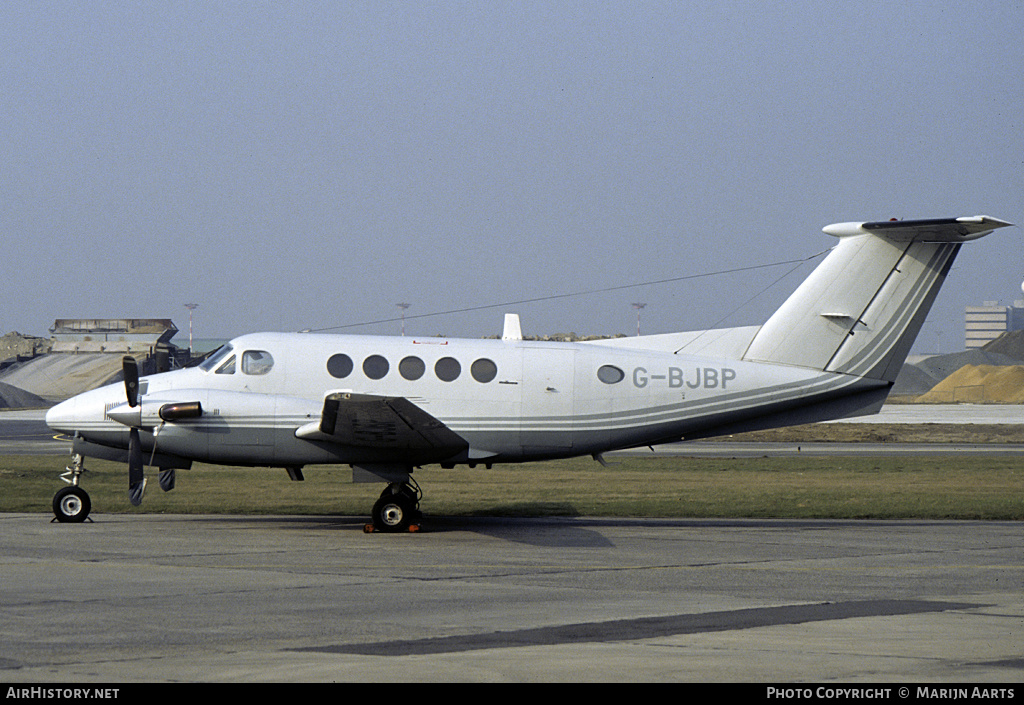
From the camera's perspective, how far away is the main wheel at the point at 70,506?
19.0 m

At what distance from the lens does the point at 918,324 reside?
64.7 ft

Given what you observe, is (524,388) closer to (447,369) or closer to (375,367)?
(447,369)

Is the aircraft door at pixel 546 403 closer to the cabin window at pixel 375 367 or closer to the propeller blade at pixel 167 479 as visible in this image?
the cabin window at pixel 375 367

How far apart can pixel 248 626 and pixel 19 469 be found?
901 inches

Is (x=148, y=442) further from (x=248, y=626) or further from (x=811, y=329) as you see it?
(x=811, y=329)

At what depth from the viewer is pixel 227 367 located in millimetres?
19078

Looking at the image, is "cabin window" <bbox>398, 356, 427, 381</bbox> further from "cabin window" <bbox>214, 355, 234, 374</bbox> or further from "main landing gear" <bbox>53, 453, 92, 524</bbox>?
"main landing gear" <bbox>53, 453, 92, 524</bbox>

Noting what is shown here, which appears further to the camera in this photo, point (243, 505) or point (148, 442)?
point (243, 505)

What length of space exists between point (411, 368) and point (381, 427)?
1619 millimetres

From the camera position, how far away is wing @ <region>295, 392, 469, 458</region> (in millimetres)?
16844

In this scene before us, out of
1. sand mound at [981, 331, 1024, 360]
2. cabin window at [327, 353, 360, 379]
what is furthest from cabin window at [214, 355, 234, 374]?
sand mound at [981, 331, 1024, 360]
